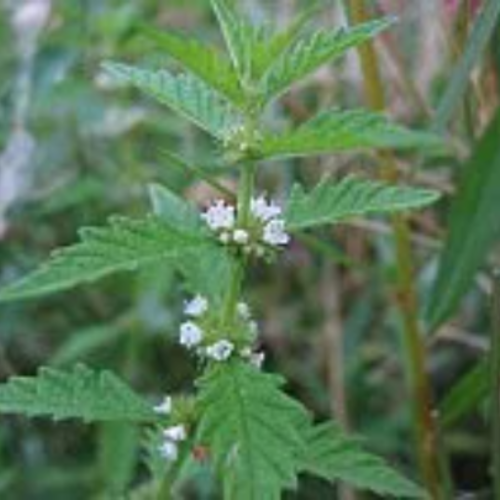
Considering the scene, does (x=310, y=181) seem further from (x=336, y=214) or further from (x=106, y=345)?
(x=336, y=214)

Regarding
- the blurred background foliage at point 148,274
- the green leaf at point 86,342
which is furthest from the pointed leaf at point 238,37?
the green leaf at point 86,342

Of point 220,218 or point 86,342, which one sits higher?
point 86,342

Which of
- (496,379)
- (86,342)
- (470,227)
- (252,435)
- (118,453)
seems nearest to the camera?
(252,435)

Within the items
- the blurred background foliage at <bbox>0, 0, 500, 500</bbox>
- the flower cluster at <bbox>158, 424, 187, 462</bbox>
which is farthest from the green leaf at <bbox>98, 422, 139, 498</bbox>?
the flower cluster at <bbox>158, 424, 187, 462</bbox>

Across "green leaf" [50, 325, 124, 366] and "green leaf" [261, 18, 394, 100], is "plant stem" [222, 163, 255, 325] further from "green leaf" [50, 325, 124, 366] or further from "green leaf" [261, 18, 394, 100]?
"green leaf" [50, 325, 124, 366]

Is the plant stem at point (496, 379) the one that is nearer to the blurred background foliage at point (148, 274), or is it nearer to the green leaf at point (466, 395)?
the green leaf at point (466, 395)

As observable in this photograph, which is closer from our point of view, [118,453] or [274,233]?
[274,233]

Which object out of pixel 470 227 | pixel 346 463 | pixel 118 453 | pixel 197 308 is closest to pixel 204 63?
pixel 197 308

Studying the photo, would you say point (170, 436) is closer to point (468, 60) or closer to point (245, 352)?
point (245, 352)
